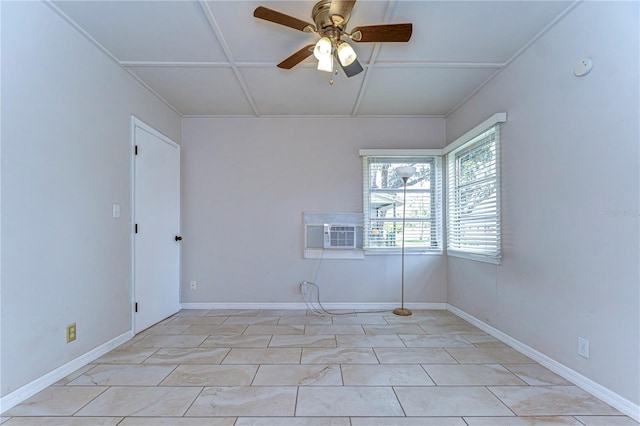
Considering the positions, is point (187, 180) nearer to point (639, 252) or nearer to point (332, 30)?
point (332, 30)

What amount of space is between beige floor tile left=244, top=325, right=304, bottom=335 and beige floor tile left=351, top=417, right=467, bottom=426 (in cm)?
143

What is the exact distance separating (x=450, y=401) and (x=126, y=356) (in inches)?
96.8

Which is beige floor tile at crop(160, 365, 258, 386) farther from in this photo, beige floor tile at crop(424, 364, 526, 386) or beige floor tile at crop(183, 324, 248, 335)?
beige floor tile at crop(424, 364, 526, 386)

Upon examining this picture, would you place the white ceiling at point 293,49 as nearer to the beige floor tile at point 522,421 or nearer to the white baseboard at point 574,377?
the white baseboard at point 574,377

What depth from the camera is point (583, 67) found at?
6.39 feet

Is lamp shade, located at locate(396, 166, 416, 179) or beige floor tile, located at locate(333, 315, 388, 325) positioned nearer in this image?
beige floor tile, located at locate(333, 315, 388, 325)

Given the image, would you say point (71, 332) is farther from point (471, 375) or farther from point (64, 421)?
point (471, 375)

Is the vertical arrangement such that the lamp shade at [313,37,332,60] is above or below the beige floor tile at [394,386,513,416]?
above

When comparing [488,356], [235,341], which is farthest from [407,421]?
[235,341]

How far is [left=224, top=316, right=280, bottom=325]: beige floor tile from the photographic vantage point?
3342 mm

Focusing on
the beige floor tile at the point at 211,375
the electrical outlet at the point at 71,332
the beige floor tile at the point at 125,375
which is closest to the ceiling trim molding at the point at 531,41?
the beige floor tile at the point at 211,375

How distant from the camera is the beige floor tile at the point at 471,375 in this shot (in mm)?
2051

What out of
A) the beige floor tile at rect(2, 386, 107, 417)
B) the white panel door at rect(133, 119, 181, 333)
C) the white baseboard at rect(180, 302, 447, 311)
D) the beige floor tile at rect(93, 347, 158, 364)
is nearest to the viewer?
the beige floor tile at rect(2, 386, 107, 417)

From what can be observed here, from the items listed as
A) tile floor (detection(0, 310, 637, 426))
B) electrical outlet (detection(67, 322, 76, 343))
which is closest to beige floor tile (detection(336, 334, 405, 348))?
tile floor (detection(0, 310, 637, 426))
